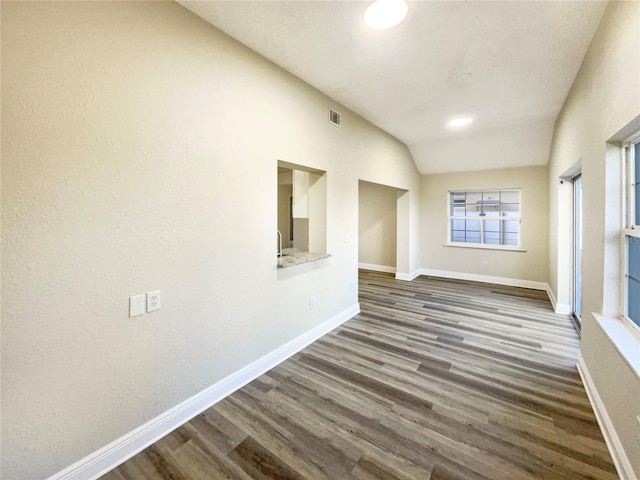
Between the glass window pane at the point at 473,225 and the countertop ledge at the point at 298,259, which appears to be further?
the glass window pane at the point at 473,225

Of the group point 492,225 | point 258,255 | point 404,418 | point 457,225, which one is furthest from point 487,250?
point 258,255

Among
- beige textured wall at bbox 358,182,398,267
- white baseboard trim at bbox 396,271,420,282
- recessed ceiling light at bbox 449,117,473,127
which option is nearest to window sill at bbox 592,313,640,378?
recessed ceiling light at bbox 449,117,473,127

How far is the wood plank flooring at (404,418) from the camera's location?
5.10 feet

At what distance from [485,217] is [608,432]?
4.83 m

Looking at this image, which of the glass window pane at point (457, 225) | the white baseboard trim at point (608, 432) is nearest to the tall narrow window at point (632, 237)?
the white baseboard trim at point (608, 432)

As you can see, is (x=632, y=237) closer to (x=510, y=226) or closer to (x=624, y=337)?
(x=624, y=337)

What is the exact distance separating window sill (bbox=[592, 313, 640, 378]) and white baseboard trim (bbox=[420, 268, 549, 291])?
159 inches

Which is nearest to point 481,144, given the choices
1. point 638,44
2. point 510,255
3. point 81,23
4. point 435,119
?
point 435,119

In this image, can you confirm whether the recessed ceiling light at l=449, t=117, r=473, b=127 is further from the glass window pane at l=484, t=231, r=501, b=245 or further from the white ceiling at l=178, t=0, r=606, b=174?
the glass window pane at l=484, t=231, r=501, b=245

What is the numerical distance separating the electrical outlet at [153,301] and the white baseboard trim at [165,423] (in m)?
0.71

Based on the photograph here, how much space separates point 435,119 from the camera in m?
3.86

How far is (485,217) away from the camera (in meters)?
5.88

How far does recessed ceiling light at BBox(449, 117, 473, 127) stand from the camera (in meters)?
3.83

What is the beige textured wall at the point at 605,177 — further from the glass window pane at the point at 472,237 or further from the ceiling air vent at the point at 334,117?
the glass window pane at the point at 472,237
